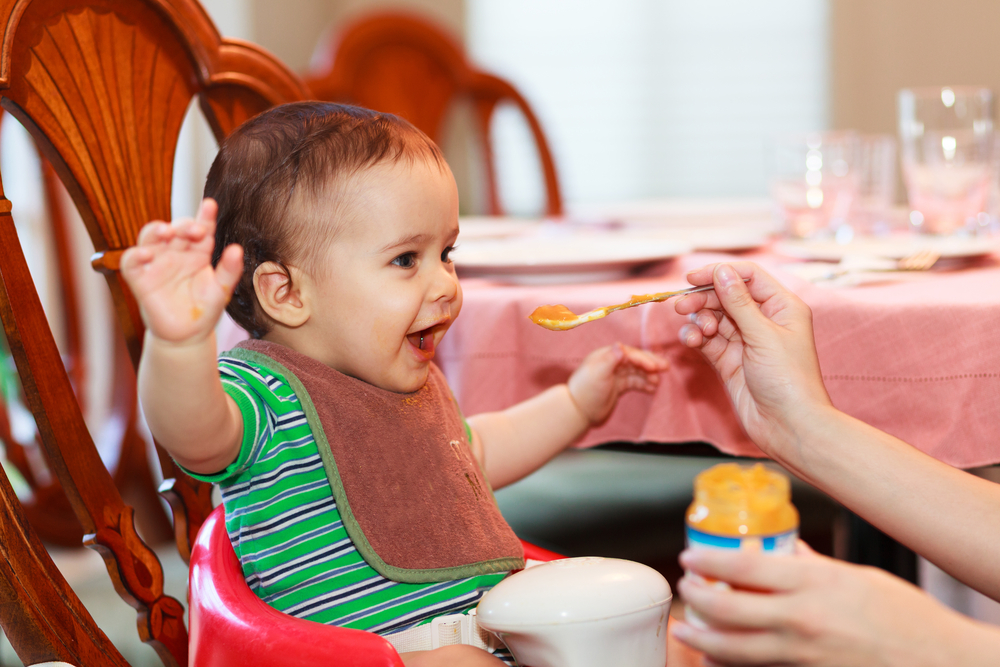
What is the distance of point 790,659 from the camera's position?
0.45m

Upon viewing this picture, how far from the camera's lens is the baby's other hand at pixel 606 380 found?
892 millimetres

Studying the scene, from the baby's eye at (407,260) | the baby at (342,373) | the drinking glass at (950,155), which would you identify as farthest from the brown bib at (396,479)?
the drinking glass at (950,155)

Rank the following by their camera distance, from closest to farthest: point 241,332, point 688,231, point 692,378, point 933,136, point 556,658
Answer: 1. point 556,658
2. point 692,378
3. point 241,332
4. point 933,136
5. point 688,231

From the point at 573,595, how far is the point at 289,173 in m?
0.38

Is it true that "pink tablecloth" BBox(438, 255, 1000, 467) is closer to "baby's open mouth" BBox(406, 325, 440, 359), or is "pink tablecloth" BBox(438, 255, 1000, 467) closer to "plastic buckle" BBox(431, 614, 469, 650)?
"baby's open mouth" BBox(406, 325, 440, 359)

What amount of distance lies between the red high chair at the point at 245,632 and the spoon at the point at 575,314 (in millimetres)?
310

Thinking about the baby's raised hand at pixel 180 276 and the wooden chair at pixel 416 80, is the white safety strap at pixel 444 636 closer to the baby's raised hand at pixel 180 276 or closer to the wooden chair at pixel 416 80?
the baby's raised hand at pixel 180 276

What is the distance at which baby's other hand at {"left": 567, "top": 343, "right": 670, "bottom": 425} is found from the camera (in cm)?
89

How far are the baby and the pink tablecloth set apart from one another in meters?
0.15

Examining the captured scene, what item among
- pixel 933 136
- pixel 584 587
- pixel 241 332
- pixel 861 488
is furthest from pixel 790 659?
pixel 933 136

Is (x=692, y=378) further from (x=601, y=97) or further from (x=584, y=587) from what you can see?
(x=601, y=97)

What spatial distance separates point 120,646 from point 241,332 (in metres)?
0.93

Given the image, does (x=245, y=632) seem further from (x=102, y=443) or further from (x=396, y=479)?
(x=102, y=443)

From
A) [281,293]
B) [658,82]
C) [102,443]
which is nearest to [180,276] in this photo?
[281,293]
